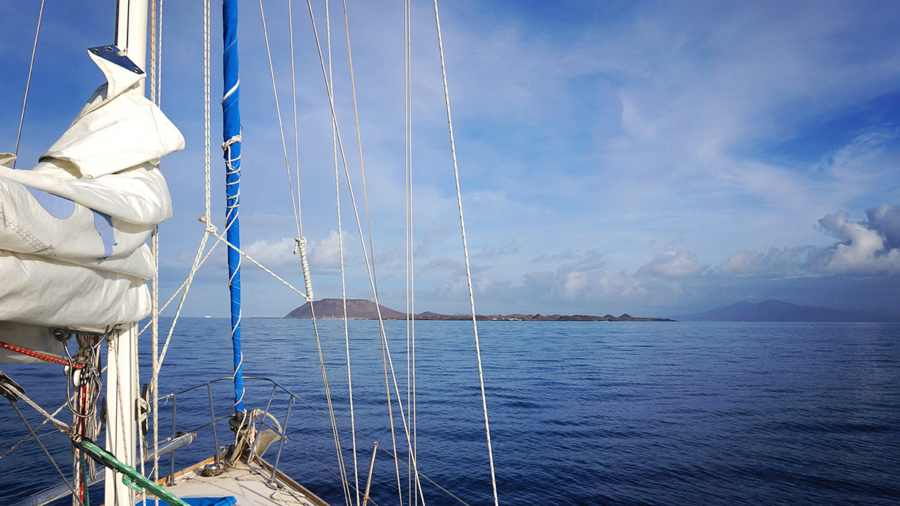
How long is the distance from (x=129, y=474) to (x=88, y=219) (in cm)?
128

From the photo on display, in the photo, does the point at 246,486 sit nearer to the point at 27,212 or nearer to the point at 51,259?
the point at 51,259

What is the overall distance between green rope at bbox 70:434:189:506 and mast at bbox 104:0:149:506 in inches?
9.2

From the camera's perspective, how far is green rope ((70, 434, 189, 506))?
6.84ft

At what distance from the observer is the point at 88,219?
1.88 meters

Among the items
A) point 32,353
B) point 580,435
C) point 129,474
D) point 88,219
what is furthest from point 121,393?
point 580,435

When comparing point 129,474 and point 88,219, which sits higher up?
point 88,219

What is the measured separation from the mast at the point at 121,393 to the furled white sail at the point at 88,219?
305 mm

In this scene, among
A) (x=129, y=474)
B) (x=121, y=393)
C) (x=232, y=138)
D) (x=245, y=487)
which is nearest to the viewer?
(x=129, y=474)

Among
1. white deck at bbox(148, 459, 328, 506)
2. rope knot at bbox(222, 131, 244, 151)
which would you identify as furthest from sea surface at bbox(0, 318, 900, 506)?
rope knot at bbox(222, 131, 244, 151)

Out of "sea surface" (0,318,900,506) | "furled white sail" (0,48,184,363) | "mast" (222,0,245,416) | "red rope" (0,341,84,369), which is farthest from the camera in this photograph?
"sea surface" (0,318,900,506)

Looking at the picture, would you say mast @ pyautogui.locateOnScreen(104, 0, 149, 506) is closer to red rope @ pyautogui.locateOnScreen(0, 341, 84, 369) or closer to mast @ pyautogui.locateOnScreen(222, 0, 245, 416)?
red rope @ pyautogui.locateOnScreen(0, 341, 84, 369)

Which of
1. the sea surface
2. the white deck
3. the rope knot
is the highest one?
the rope knot

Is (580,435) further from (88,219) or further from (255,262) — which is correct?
(88,219)

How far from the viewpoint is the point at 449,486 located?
10.9 meters
